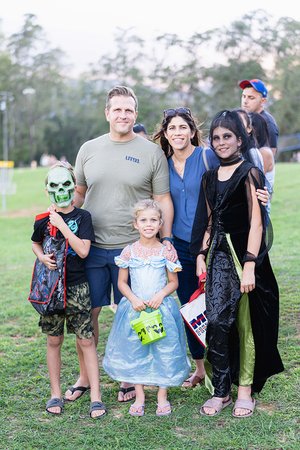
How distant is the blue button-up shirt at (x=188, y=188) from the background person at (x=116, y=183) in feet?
0.24

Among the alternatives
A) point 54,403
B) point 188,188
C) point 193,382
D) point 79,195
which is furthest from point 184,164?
point 54,403

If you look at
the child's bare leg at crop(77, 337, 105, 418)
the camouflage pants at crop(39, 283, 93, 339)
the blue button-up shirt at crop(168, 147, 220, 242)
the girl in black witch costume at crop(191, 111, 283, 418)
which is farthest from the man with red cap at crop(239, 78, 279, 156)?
the child's bare leg at crop(77, 337, 105, 418)

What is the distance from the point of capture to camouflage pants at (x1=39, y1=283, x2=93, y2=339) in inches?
163

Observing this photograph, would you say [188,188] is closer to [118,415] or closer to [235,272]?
[235,272]

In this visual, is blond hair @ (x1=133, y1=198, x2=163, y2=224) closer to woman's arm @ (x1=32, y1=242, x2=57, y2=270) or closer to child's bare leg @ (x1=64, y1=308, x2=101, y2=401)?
woman's arm @ (x1=32, y1=242, x2=57, y2=270)

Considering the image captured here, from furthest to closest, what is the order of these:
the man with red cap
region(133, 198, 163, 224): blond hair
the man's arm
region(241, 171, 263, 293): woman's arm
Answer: the man with red cap
the man's arm
region(133, 198, 163, 224): blond hair
region(241, 171, 263, 293): woman's arm

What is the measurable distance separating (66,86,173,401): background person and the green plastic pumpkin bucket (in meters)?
0.38

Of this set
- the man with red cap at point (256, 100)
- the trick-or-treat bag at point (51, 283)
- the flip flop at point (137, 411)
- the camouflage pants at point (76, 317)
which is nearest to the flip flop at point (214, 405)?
the flip flop at point (137, 411)

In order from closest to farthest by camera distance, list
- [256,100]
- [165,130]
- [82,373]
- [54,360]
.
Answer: [54,360] → [165,130] → [82,373] → [256,100]

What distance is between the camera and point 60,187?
4113 mm

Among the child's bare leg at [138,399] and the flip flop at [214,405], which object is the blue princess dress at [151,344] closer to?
the child's bare leg at [138,399]

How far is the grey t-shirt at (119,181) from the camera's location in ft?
13.9

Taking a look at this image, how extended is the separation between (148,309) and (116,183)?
84cm

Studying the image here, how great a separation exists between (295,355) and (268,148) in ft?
5.57
